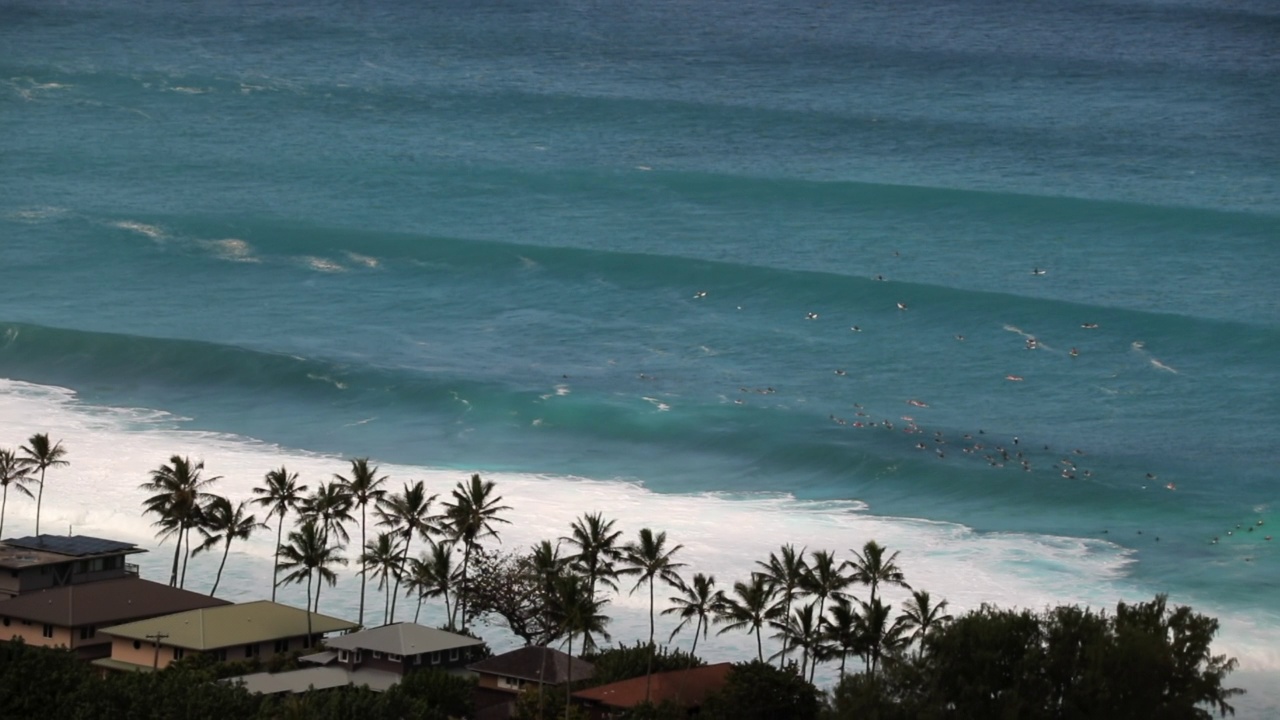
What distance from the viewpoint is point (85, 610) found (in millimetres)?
59438

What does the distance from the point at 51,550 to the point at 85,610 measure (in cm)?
430

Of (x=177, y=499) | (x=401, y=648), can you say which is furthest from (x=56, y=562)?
(x=401, y=648)

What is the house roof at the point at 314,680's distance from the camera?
53.2 meters

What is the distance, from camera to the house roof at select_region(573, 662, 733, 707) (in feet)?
175

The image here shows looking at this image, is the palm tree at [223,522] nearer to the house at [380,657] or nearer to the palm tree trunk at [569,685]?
the house at [380,657]

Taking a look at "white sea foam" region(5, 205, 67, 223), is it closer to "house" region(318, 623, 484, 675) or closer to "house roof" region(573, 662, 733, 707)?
"house" region(318, 623, 484, 675)

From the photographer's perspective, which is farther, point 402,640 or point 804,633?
point 402,640

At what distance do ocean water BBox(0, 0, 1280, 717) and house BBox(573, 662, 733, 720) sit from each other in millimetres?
9347

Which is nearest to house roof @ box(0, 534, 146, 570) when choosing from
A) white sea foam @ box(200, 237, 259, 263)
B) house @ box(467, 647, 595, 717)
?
house @ box(467, 647, 595, 717)

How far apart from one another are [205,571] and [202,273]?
147ft

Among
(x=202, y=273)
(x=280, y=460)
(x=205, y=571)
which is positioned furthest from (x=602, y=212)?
(x=205, y=571)

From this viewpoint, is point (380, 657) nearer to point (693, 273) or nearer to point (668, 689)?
point (668, 689)

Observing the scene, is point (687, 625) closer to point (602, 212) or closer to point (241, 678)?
point (241, 678)

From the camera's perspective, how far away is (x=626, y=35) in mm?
144500
